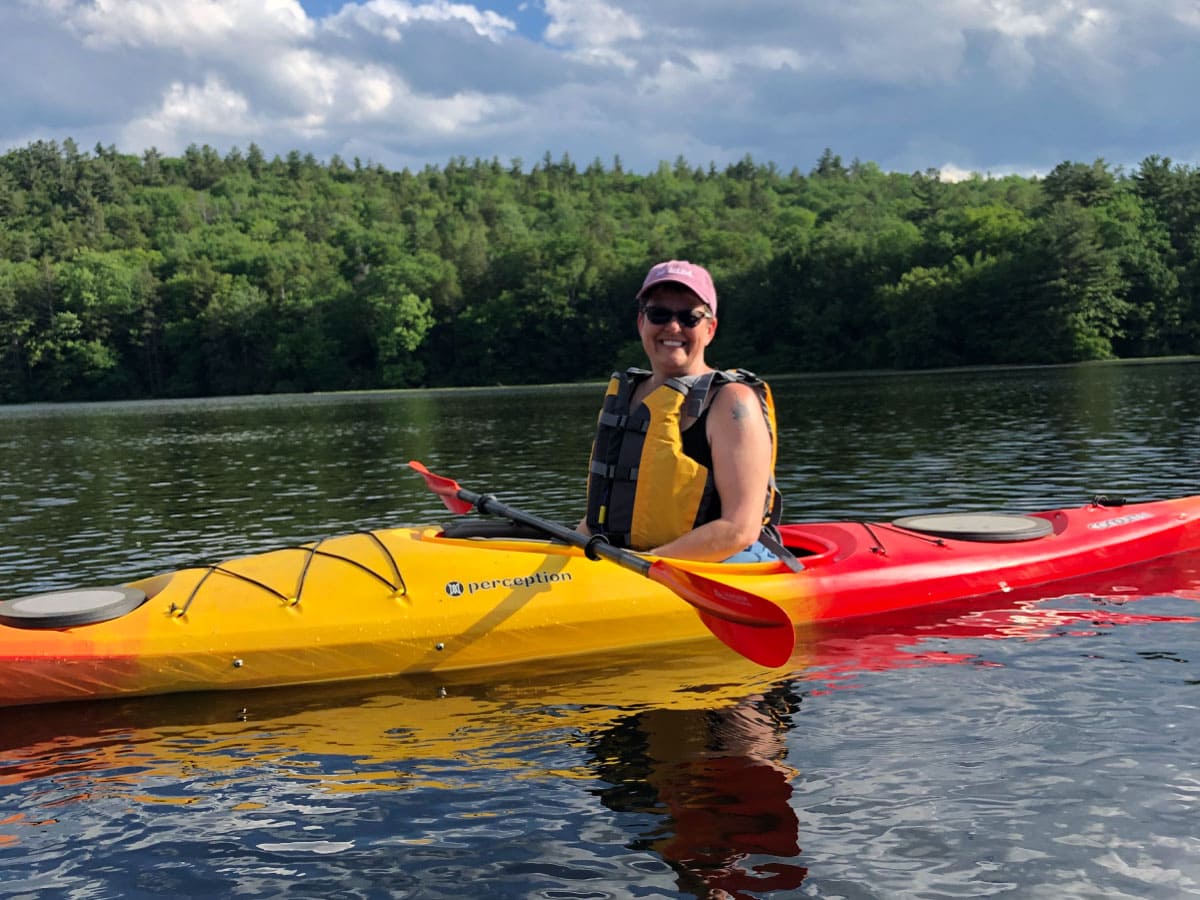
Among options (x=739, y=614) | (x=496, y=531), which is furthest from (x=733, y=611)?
(x=496, y=531)

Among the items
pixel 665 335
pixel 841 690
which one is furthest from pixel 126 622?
pixel 841 690

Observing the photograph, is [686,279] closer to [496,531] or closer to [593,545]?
[593,545]

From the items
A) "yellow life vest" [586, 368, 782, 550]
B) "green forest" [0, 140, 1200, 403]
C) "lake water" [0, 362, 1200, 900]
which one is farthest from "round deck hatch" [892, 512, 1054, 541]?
"green forest" [0, 140, 1200, 403]

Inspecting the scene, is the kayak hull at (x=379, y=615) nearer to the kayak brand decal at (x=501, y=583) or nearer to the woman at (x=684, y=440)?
the kayak brand decal at (x=501, y=583)

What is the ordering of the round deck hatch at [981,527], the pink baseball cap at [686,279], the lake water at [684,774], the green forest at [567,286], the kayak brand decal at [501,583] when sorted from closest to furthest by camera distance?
the lake water at [684,774]
the pink baseball cap at [686,279]
the kayak brand decal at [501,583]
the round deck hatch at [981,527]
the green forest at [567,286]

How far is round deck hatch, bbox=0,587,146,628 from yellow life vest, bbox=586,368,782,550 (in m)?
2.49

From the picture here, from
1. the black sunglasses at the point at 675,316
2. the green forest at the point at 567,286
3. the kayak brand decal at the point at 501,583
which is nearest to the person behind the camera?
the black sunglasses at the point at 675,316

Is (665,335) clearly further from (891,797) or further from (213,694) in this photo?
(213,694)

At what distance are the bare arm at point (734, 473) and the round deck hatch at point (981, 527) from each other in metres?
2.30

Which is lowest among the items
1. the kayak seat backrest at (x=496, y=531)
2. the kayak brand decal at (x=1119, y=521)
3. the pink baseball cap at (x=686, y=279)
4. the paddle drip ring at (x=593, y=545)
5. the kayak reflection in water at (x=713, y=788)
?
the kayak reflection in water at (x=713, y=788)

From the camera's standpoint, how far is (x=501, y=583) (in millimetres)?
6254

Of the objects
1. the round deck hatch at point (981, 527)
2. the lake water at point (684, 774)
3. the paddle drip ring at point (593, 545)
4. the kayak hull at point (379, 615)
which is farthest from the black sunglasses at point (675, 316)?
the round deck hatch at point (981, 527)

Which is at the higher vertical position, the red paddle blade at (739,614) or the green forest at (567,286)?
the green forest at (567,286)

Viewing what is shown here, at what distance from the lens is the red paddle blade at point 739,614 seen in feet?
16.9
